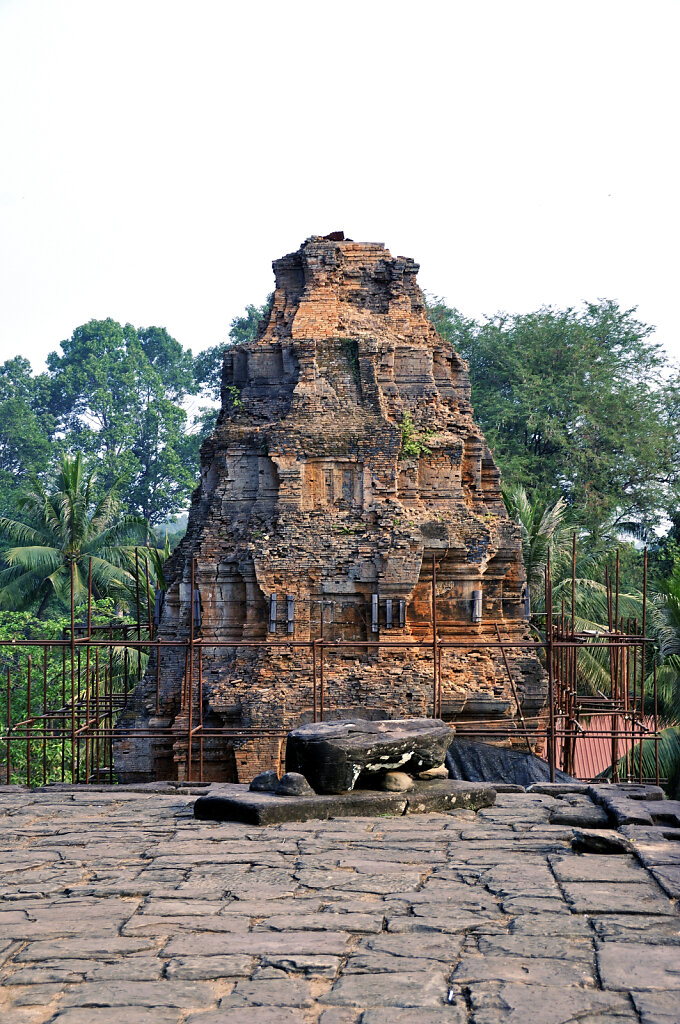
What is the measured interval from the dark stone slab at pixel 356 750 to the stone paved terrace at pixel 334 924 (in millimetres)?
427

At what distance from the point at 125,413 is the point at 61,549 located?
1651cm

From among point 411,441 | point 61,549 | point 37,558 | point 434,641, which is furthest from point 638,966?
point 61,549

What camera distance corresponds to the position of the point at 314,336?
651 inches

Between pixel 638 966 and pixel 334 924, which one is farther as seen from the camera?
pixel 334 924

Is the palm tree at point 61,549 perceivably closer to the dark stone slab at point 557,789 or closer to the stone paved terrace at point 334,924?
the dark stone slab at point 557,789

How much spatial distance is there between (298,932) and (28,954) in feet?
4.88

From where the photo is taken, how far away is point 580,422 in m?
31.9

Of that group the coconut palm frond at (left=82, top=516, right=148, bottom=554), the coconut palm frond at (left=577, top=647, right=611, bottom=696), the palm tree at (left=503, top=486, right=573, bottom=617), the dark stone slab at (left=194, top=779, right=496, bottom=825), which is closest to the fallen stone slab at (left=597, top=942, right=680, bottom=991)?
the dark stone slab at (left=194, top=779, right=496, bottom=825)

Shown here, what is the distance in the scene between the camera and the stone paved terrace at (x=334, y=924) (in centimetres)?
532

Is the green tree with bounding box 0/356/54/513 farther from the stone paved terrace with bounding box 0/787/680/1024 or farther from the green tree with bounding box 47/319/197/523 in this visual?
the stone paved terrace with bounding box 0/787/680/1024

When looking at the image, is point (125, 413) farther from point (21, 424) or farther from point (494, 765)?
point (494, 765)

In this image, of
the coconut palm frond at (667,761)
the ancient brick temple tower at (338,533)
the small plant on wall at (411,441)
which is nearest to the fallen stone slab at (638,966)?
the ancient brick temple tower at (338,533)

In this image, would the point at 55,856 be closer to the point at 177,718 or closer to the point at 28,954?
the point at 28,954

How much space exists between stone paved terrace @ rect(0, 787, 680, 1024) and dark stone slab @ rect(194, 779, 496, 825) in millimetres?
138
